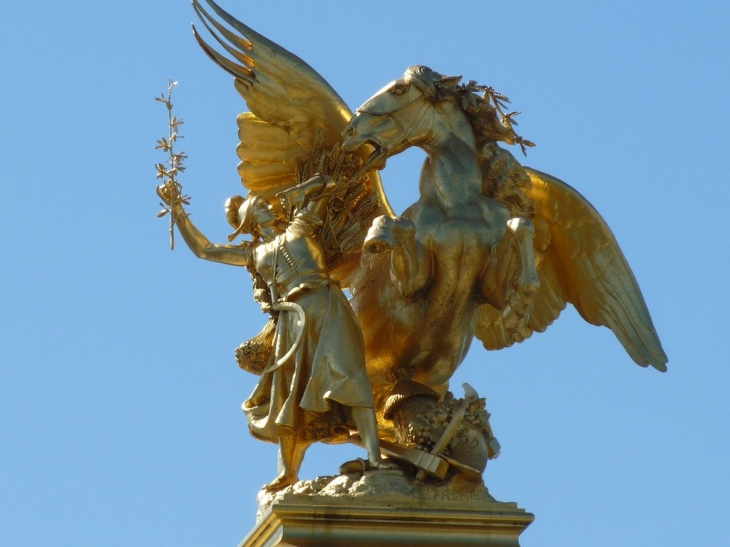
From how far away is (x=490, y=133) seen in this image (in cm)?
1705

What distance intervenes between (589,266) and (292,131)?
6.46 ft

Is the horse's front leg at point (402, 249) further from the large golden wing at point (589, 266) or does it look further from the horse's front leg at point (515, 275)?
the large golden wing at point (589, 266)

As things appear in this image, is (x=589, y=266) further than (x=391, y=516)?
Yes

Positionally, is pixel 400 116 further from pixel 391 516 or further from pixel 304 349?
pixel 391 516

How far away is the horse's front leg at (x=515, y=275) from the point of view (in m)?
16.2

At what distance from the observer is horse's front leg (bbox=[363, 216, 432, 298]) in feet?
53.3

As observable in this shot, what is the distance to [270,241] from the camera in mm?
16891

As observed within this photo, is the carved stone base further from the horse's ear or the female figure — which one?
the horse's ear

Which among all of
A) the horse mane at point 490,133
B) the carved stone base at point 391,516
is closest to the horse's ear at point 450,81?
the horse mane at point 490,133

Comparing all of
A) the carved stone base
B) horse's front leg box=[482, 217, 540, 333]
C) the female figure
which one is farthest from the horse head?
the carved stone base

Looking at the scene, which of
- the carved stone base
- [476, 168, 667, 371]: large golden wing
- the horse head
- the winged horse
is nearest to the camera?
the carved stone base

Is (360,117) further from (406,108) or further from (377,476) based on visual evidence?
(377,476)

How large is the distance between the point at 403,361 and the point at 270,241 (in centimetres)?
106

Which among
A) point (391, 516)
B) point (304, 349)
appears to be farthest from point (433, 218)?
point (391, 516)
